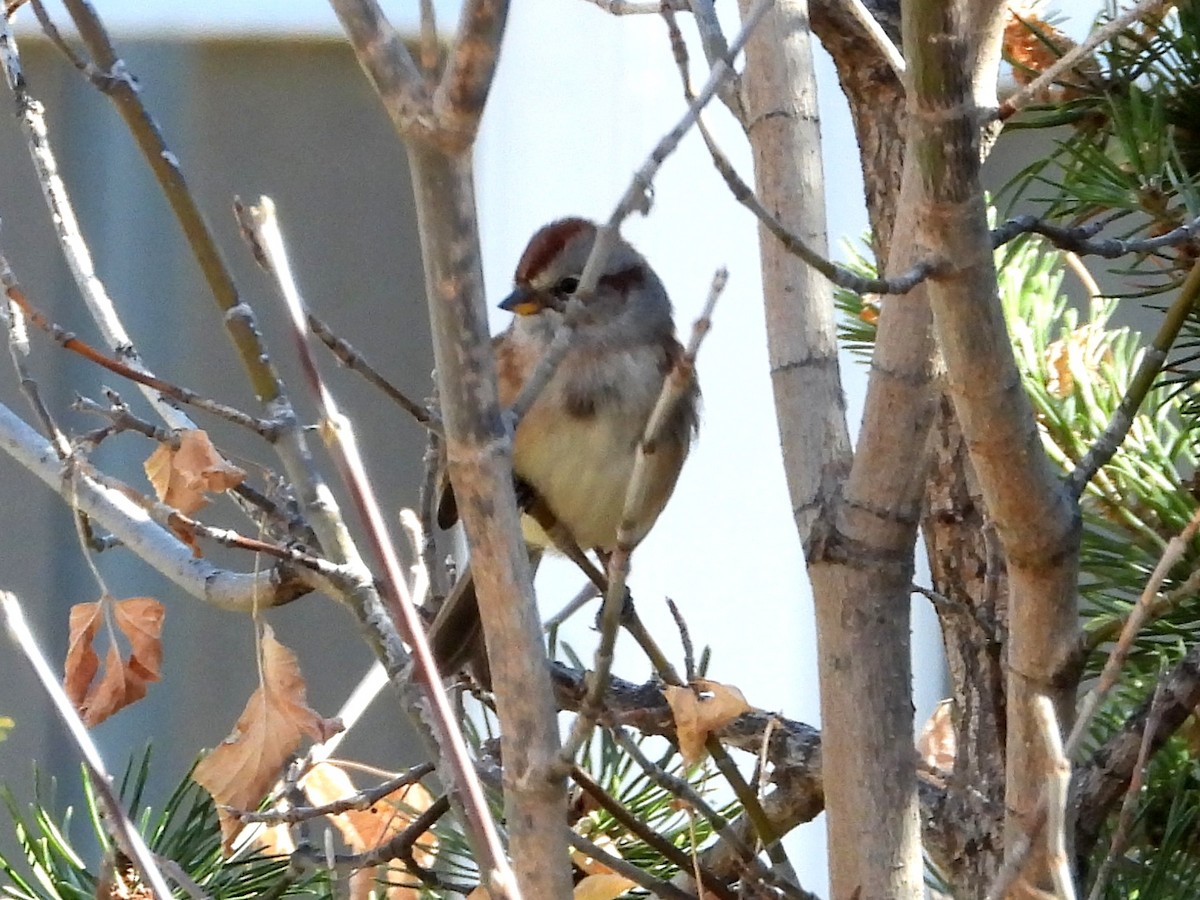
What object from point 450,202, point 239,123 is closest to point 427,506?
point 450,202

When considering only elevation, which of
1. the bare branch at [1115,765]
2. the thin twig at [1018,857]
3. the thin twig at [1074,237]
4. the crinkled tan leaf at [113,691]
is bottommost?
the bare branch at [1115,765]

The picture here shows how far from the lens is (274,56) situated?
6.97 ft

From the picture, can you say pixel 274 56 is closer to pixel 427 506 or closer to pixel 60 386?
pixel 60 386

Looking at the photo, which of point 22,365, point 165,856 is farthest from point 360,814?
point 22,365

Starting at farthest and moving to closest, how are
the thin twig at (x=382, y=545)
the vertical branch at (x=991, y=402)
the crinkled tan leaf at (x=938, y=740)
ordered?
the crinkled tan leaf at (x=938, y=740) < the vertical branch at (x=991, y=402) < the thin twig at (x=382, y=545)

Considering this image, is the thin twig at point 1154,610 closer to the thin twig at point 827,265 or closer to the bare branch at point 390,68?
the thin twig at point 827,265

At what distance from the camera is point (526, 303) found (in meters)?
1.34

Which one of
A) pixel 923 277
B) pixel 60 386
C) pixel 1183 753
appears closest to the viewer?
pixel 923 277

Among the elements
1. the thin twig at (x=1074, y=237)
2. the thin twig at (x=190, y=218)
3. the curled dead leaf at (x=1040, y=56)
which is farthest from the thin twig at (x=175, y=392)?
the curled dead leaf at (x=1040, y=56)

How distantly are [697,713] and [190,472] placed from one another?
32 centimetres

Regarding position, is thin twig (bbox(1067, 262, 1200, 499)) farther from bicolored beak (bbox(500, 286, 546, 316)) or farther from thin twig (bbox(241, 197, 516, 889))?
bicolored beak (bbox(500, 286, 546, 316))

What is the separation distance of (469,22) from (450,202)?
0.19 feet

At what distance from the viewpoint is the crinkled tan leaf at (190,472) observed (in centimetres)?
76

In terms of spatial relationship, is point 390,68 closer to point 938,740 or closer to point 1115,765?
point 1115,765
